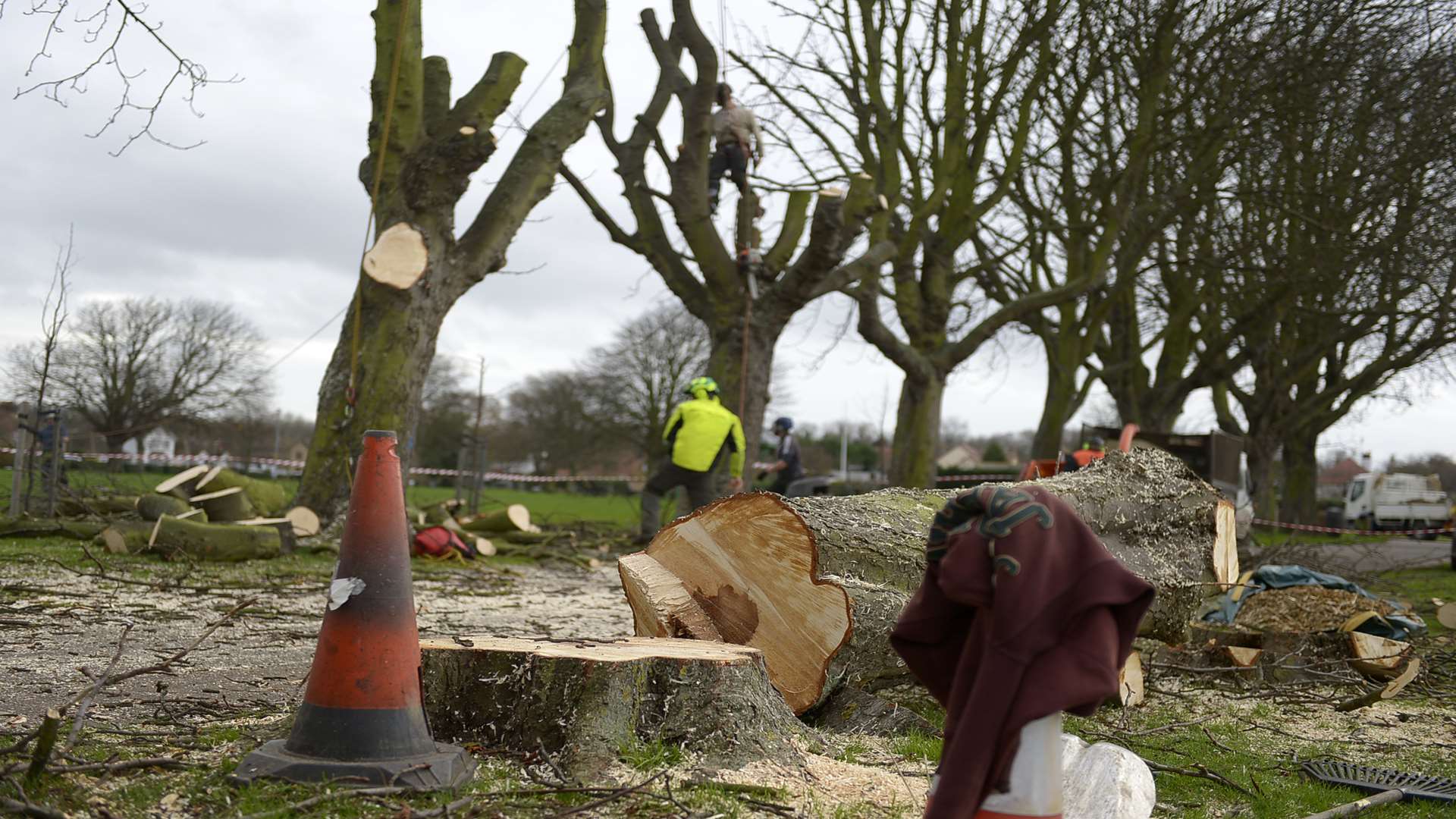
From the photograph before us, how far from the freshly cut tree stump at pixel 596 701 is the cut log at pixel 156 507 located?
22.2ft

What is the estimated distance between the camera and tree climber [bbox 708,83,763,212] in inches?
500

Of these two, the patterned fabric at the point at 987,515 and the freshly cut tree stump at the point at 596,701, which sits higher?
the patterned fabric at the point at 987,515

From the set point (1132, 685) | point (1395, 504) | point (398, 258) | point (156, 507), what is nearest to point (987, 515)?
point (1132, 685)

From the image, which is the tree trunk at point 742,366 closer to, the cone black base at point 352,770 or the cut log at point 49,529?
the cut log at point 49,529

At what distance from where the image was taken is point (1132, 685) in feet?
18.1

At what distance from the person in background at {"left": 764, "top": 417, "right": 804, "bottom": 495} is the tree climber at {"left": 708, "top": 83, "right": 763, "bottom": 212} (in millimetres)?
2674

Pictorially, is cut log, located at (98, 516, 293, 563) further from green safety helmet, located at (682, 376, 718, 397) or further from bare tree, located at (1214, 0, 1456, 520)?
bare tree, located at (1214, 0, 1456, 520)

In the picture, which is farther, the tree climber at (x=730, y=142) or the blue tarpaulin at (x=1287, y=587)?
the tree climber at (x=730, y=142)

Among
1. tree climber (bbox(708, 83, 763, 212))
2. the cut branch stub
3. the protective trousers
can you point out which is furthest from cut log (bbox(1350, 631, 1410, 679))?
tree climber (bbox(708, 83, 763, 212))

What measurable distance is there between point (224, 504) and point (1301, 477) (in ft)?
77.1

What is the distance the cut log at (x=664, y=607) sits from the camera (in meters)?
4.81

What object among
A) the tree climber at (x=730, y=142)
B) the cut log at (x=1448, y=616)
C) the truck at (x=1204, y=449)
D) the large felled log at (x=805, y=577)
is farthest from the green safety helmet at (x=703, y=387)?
the truck at (x=1204, y=449)

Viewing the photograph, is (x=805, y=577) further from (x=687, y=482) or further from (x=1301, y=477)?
(x=1301, y=477)

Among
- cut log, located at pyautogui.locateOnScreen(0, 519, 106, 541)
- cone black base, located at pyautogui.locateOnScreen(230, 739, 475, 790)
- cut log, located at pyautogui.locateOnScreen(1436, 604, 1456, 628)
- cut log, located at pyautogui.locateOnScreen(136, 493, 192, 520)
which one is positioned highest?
cut log, located at pyautogui.locateOnScreen(136, 493, 192, 520)
